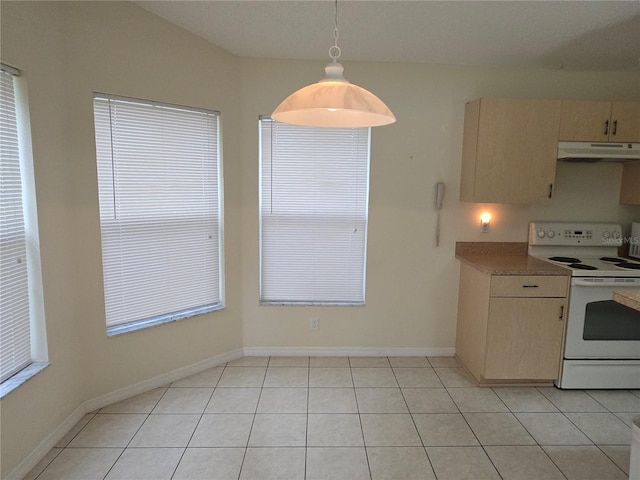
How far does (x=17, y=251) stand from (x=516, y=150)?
3263 millimetres

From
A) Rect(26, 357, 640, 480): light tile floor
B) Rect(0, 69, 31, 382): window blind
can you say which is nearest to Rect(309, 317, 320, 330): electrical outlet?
Rect(26, 357, 640, 480): light tile floor

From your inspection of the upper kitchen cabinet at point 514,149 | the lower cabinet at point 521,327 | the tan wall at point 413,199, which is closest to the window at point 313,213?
the tan wall at point 413,199

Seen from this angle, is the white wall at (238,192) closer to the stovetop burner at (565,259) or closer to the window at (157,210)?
the window at (157,210)

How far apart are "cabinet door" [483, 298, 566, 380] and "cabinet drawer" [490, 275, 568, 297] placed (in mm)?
44

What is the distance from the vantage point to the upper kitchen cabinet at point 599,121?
2.83m

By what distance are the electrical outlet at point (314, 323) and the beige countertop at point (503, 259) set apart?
1.35 metres

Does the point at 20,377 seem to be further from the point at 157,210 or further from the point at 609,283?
the point at 609,283

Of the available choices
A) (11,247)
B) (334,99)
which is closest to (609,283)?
(334,99)

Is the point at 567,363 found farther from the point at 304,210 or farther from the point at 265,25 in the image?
the point at 265,25

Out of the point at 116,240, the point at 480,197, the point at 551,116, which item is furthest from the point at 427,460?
the point at 551,116

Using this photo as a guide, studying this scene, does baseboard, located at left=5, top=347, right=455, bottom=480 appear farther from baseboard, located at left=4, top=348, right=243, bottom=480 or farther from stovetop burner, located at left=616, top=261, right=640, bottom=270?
stovetop burner, located at left=616, top=261, right=640, bottom=270

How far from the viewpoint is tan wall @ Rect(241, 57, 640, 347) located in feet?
10.2

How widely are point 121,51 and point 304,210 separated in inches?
66.2

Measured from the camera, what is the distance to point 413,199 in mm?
3232
